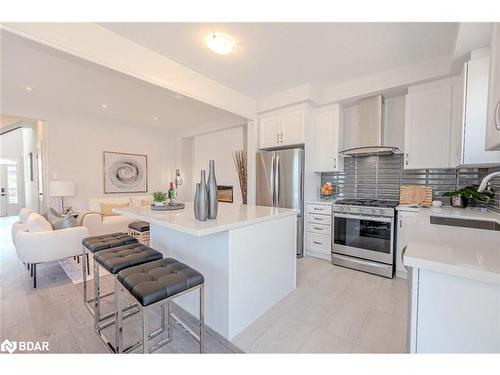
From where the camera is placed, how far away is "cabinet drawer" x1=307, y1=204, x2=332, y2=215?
3230 mm

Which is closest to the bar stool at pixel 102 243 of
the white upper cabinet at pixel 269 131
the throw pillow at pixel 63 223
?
the throw pillow at pixel 63 223

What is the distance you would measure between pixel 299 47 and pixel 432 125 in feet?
6.04

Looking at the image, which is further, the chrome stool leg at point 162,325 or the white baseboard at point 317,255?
the white baseboard at point 317,255

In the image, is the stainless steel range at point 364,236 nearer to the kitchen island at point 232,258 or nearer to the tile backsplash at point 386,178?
the tile backsplash at point 386,178

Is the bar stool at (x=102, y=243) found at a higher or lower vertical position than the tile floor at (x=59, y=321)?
higher

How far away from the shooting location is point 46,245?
2.54 m

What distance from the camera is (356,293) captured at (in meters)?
2.35

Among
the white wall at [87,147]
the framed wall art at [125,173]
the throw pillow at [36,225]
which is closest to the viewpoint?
the throw pillow at [36,225]

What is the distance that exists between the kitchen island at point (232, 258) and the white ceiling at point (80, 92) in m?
1.73

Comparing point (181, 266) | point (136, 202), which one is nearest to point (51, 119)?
point (136, 202)

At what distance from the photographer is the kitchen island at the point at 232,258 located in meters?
1.62
